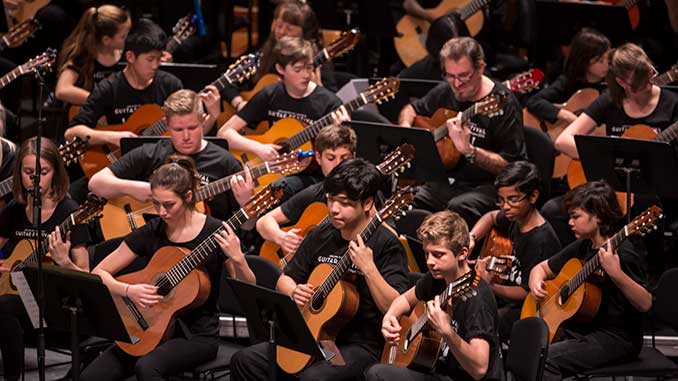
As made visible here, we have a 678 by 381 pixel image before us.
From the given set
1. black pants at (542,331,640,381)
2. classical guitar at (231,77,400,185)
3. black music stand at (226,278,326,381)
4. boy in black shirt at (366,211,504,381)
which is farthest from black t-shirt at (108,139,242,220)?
black pants at (542,331,640,381)

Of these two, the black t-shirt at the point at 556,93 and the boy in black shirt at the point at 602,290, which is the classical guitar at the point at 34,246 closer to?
the boy in black shirt at the point at 602,290

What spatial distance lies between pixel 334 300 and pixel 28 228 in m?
2.07

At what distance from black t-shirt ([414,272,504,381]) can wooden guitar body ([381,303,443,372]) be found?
86 millimetres

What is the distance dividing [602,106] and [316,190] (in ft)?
6.40

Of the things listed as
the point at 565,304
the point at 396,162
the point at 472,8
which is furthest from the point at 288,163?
the point at 472,8

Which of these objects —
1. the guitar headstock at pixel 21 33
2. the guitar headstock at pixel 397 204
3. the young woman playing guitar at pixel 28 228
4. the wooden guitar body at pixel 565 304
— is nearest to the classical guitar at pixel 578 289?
the wooden guitar body at pixel 565 304

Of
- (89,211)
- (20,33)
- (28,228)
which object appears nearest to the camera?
(89,211)

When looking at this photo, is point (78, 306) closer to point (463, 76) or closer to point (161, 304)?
point (161, 304)

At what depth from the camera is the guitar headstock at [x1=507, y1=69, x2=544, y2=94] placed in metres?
8.00

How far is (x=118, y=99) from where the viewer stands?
8.29 meters

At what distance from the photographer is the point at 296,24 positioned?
8.70 m

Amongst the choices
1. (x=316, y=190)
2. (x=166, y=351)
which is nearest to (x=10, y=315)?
(x=166, y=351)

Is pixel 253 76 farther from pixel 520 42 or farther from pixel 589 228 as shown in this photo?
pixel 589 228

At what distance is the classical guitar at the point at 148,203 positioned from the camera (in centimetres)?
708
